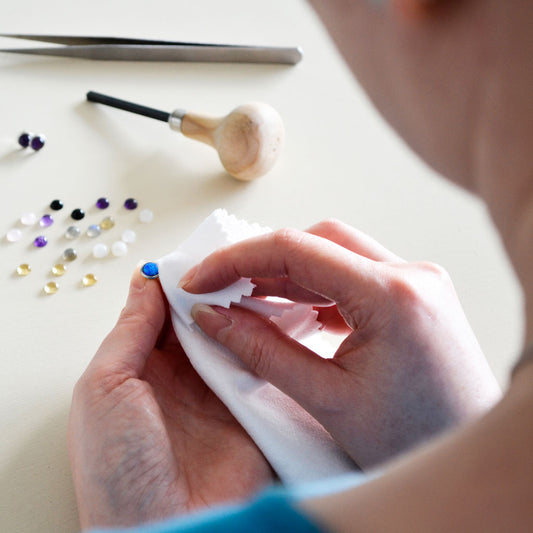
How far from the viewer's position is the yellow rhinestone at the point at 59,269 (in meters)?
0.82

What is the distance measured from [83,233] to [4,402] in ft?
0.84

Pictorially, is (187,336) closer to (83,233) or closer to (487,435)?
(83,233)

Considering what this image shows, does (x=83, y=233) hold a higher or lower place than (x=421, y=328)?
higher

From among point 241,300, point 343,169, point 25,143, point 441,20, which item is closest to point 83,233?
point 25,143

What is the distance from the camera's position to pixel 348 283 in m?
0.61

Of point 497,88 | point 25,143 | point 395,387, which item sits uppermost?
point 25,143

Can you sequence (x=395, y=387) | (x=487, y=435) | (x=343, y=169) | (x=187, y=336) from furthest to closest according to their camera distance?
1. (x=343, y=169)
2. (x=187, y=336)
3. (x=395, y=387)
4. (x=487, y=435)

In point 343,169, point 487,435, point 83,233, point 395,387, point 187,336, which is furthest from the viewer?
point 343,169

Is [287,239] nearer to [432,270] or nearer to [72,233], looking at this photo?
[432,270]

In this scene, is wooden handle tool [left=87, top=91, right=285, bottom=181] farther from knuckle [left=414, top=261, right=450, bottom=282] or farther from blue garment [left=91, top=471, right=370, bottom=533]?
blue garment [left=91, top=471, right=370, bottom=533]

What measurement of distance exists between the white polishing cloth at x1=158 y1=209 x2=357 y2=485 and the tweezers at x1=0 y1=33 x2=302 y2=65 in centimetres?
48

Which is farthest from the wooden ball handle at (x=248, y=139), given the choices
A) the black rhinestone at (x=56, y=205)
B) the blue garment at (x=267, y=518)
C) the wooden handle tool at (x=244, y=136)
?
the blue garment at (x=267, y=518)

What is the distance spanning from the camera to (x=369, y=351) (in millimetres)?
601

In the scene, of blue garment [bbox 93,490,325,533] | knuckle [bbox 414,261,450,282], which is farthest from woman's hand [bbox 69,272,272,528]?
blue garment [bbox 93,490,325,533]
